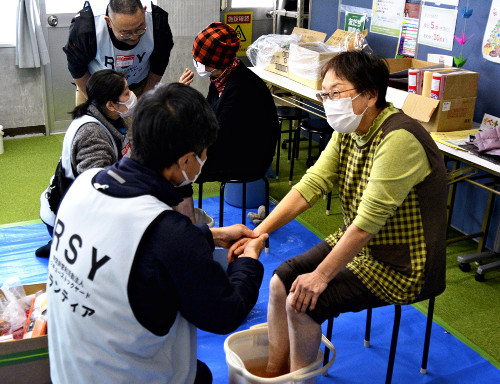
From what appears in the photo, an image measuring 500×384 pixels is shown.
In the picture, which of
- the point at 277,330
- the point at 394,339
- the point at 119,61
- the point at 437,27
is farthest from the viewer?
the point at 437,27

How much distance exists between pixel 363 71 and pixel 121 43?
190 cm

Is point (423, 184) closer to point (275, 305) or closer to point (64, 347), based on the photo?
point (275, 305)

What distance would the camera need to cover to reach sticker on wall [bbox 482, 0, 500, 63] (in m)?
3.48

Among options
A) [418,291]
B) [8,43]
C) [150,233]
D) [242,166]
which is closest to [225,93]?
[242,166]

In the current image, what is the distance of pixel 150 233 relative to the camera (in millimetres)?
1325

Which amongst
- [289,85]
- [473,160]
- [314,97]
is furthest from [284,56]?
[473,160]

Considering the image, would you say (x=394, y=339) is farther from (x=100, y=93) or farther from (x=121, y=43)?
(x=121, y=43)

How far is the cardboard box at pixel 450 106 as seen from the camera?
332 centimetres

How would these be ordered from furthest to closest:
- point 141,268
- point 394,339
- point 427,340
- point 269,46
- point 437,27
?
point 269,46, point 437,27, point 427,340, point 394,339, point 141,268

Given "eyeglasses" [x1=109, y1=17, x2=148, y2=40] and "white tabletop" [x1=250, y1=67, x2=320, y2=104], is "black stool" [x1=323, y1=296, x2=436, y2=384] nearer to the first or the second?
"white tabletop" [x1=250, y1=67, x2=320, y2=104]

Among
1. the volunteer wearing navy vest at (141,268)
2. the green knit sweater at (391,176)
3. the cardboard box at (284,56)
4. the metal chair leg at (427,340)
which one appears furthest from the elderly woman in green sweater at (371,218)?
the cardboard box at (284,56)

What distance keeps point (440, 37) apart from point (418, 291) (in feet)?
7.99

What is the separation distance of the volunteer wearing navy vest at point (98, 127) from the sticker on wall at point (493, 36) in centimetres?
217

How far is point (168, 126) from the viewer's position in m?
1.40
